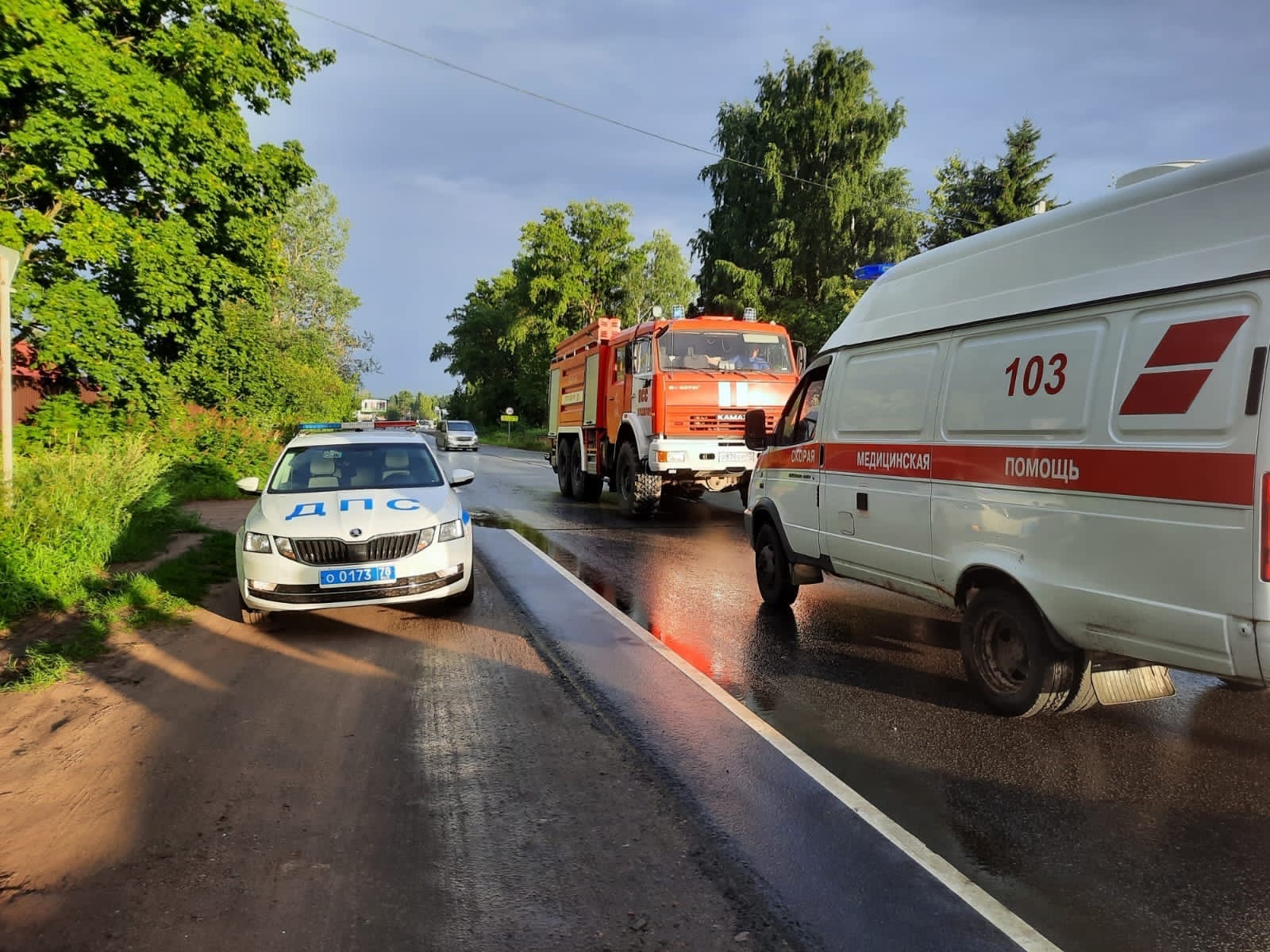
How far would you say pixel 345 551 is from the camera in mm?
6113

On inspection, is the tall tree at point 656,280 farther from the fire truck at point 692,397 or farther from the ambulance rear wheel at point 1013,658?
the ambulance rear wheel at point 1013,658

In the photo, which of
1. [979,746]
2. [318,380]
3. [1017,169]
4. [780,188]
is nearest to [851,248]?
[780,188]

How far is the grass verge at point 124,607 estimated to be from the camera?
204 inches

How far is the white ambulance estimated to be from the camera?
10.5 feet

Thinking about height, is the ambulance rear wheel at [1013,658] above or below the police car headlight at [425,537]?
below

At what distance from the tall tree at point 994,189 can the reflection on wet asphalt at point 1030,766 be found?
2203cm

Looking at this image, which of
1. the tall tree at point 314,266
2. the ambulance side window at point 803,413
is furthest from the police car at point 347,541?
the tall tree at point 314,266

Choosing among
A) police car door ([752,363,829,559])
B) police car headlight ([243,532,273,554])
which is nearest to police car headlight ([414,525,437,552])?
police car headlight ([243,532,273,554])

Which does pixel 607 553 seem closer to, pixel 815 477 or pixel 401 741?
pixel 815 477

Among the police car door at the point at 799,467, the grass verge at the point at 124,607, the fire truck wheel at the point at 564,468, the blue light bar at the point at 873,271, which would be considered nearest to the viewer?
the grass verge at the point at 124,607

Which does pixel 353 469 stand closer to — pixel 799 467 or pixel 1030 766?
pixel 799 467

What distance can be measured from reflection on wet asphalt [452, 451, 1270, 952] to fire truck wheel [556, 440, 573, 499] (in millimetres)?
10408

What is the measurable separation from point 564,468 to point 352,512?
1142 cm

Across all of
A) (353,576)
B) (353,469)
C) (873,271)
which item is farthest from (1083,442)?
(353,469)
